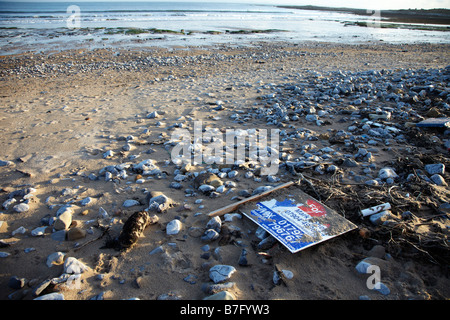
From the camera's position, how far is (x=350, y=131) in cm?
484

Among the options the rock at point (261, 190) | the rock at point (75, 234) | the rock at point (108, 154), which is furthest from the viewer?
the rock at point (108, 154)

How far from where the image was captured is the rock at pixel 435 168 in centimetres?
336

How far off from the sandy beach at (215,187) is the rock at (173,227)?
3cm

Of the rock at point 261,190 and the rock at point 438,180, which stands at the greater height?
the rock at point 438,180

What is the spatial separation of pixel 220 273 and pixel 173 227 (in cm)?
70

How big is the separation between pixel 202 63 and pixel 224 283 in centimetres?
977

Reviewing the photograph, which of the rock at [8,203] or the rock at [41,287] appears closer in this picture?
the rock at [41,287]

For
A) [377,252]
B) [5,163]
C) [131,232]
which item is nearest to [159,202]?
[131,232]

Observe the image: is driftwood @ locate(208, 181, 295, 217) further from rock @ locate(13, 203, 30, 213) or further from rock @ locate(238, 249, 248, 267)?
rock @ locate(13, 203, 30, 213)

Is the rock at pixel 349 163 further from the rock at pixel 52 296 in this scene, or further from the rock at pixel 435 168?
the rock at pixel 52 296

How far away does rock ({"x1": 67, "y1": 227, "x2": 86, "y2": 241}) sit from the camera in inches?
96.1

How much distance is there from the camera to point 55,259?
86.0 inches

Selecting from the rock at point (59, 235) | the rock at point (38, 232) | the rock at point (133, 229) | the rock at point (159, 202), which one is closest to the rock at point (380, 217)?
the rock at point (159, 202)
